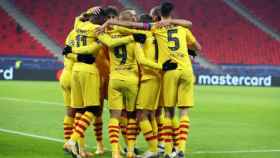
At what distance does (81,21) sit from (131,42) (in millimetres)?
1174

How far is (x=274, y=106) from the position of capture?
24.1 metres

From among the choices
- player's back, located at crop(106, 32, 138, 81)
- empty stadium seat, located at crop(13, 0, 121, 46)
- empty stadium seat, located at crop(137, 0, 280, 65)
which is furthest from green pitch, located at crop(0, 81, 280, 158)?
empty stadium seat, located at crop(13, 0, 121, 46)

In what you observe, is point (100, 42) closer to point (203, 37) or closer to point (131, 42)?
point (131, 42)

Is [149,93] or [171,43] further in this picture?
[171,43]

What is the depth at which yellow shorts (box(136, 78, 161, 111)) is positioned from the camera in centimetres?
1126

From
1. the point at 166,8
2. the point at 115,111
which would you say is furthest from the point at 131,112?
the point at 166,8

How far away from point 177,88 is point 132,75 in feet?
2.68

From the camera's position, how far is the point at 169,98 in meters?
11.5

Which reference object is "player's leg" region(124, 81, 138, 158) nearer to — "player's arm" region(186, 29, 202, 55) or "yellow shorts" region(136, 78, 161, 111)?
"yellow shorts" region(136, 78, 161, 111)

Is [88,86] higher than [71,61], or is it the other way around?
[71,61]

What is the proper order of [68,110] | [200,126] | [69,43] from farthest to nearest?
[200,126], [68,110], [69,43]

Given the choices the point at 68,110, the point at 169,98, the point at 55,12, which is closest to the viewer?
the point at 169,98

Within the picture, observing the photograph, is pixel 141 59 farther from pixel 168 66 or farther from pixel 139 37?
pixel 168 66

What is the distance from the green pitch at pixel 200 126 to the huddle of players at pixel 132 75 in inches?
29.5
